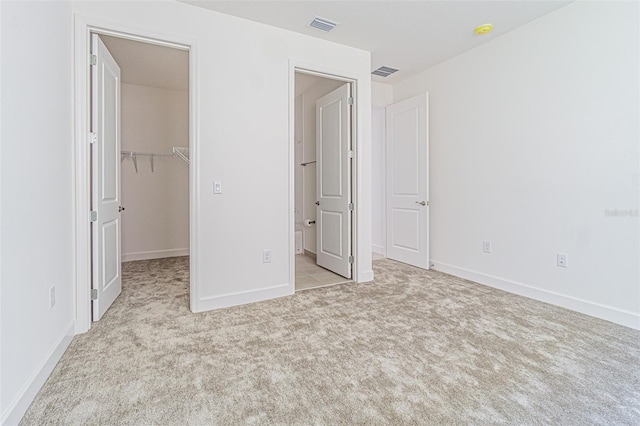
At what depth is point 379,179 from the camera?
17.7 feet

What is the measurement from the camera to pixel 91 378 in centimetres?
174

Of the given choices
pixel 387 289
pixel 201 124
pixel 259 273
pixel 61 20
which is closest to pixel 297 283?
pixel 259 273

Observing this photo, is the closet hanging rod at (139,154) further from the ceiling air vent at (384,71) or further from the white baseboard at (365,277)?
the white baseboard at (365,277)

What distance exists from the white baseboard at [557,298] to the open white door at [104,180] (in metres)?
3.68

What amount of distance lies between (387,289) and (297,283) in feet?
3.26

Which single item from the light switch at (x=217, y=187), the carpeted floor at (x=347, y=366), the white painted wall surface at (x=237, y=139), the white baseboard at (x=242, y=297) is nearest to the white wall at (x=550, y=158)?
the carpeted floor at (x=347, y=366)

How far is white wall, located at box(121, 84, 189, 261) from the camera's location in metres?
4.78

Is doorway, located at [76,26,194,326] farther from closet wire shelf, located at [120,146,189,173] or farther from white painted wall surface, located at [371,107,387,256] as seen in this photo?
white painted wall surface, located at [371,107,387,256]

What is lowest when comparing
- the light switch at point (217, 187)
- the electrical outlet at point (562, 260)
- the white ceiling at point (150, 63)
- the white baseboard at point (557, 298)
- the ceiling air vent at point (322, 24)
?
the white baseboard at point (557, 298)

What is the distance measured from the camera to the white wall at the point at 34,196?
1394 millimetres

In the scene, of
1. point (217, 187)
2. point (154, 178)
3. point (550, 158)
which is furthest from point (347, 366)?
point (154, 178)

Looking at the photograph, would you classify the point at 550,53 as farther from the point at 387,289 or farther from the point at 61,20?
the point at 61,20

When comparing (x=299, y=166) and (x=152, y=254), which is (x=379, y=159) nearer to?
(x=299, y=166)

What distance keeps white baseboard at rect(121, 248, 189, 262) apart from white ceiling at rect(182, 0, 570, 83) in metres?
3.63
